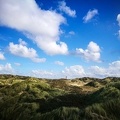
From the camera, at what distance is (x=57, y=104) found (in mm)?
10516

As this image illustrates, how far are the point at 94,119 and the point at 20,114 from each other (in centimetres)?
307

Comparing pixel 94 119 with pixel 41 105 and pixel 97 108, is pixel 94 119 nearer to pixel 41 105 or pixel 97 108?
pixel 97 108

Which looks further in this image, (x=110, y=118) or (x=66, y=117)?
(x=66, y=117)

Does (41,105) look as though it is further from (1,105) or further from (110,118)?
(110,118)

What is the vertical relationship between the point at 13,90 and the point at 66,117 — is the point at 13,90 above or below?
above

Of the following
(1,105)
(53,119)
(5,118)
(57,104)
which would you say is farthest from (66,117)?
(1,105)

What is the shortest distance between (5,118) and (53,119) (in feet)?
7.79

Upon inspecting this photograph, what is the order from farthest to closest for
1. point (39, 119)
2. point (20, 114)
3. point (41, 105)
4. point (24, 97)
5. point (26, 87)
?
point (26, 87) < point (24, 97) < point (41, 105) < point (20, 114) < point (39, 119)

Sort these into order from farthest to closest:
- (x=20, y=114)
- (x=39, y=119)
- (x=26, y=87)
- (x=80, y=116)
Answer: (x=26, y=87) < (x=20, y=114) < (x=39, y=119) < (x=80, y=116)

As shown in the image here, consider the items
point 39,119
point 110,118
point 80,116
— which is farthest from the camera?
point 39,119

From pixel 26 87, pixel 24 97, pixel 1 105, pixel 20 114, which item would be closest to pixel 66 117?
pixel 20 114

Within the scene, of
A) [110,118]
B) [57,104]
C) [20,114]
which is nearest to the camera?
[110,118]

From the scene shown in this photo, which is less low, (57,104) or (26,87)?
(26,87)

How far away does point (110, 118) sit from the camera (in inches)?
258
